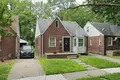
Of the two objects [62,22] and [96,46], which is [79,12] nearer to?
[62,22]

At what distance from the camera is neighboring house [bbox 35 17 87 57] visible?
2774cm

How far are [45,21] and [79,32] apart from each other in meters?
5.37

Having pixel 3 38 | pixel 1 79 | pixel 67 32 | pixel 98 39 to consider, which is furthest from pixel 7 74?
pixel 98 39

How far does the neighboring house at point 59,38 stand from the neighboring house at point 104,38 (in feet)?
10.3

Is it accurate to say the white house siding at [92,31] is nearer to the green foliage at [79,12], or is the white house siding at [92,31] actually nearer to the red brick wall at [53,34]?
the green foliage at [79,12]

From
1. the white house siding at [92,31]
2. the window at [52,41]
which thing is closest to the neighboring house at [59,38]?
the window at [52,41]

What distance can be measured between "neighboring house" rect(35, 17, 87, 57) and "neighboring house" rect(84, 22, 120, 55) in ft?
10.3

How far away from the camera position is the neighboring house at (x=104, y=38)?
99.4 feet

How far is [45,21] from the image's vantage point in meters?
30.8

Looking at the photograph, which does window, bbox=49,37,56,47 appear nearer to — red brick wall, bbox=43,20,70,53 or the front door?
red brick wall, bbox=43,20,70,53

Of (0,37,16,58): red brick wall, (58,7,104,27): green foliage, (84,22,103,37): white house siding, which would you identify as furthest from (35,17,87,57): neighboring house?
(0,37,16,58): red brick wall

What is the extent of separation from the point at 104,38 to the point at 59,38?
6707 mm

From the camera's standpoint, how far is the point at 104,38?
30.1 metres

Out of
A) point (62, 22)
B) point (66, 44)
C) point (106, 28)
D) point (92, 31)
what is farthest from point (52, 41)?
point (106, 28)
